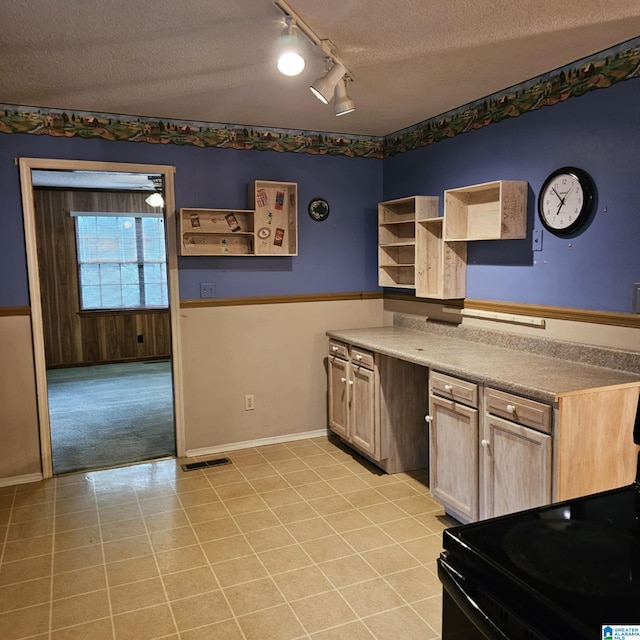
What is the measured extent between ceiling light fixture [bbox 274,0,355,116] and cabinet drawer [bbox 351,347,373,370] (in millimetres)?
1620

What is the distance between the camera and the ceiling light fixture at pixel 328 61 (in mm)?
2211

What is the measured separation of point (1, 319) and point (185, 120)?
1.82 meters

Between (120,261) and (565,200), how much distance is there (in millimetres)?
6367

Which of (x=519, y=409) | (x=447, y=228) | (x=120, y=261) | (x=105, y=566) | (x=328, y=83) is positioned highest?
(x=328, y=83)

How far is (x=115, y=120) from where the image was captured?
378 centimetres

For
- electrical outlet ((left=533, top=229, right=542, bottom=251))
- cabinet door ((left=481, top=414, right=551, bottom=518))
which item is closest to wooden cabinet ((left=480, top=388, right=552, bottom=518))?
cabinet door ((left=481, top=414, right=551, bottom=518))

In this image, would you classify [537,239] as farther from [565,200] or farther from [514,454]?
[514,454]

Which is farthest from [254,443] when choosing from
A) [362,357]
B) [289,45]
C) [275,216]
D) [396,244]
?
[289,45]

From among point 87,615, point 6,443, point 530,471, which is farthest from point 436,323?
point 6,443

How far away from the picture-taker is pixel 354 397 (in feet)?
13.2

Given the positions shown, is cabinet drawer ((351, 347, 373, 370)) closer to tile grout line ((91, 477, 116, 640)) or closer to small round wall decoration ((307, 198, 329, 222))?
small round wall decoration ((307, 198, 329, 222))

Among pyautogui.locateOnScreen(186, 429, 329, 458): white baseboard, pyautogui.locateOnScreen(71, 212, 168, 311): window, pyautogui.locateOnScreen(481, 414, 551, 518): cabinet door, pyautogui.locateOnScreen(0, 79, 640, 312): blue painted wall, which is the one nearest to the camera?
pyautogui.locateOnScreen(481, 414, 551, 518): cabinet door

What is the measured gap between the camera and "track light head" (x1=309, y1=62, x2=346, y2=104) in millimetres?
2531

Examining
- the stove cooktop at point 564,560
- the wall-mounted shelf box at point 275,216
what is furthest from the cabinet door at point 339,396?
→ the stove cooktop at point 564,560
